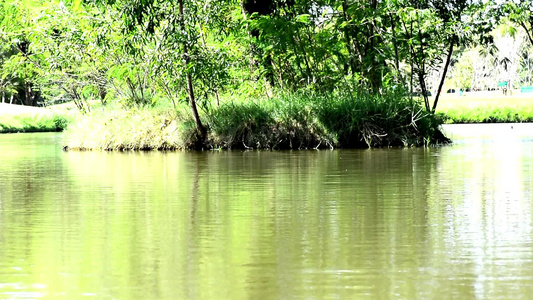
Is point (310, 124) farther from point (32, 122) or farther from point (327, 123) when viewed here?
point (32, 122)

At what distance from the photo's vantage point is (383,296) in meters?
4.62

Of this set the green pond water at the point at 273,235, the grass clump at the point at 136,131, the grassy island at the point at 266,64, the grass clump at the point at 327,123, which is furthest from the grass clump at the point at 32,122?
the green pond water at the point at 273,235

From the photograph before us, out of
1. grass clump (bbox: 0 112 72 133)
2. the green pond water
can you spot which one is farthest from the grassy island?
grass clump (bbox: 0 112 72 133)

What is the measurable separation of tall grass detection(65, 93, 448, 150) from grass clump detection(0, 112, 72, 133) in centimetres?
2948

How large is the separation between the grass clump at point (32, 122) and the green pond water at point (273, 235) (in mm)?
38037

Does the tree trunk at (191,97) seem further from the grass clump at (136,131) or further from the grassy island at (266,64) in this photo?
the grass clump at (136,131)

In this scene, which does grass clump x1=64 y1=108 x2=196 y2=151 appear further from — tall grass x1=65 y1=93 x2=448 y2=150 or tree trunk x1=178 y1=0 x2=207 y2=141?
tree trunk x1=178 y1=0 x2=207 y2=141

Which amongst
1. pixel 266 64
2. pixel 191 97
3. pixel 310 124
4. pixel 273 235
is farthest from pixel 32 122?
pixel 273 235

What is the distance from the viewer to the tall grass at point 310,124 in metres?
20.9

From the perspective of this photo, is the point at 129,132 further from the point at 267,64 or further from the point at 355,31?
the point at 355,31

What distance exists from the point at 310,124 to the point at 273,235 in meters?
14.5

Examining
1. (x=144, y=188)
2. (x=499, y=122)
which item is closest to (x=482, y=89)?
(x=499, y=122)

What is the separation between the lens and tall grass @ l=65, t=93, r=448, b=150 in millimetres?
20859

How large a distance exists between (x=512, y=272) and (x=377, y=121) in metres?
16.0
